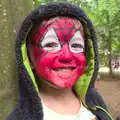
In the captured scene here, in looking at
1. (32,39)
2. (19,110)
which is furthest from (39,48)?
(19,110)

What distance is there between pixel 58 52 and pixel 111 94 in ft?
25.6

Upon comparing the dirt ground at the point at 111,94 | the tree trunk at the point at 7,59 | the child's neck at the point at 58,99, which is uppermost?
the tree trunk at the point at 7,59

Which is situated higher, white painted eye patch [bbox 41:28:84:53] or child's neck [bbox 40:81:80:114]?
white painted eye patch [bbox 41:28:84:53]

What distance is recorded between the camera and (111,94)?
29.2 feet

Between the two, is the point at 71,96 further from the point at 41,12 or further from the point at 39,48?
the point at 41,12

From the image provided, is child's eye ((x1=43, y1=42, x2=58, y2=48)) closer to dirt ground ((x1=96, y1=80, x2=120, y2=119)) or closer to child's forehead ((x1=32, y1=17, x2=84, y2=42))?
child's forehead ((x1=32, y1=17, x2=84, y2=42))

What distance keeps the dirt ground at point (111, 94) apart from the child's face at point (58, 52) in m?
4.59

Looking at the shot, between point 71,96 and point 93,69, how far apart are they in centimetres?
18

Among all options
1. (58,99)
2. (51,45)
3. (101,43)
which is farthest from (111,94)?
(51,45)

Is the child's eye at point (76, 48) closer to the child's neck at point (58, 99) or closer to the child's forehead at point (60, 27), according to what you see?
the child's forehead at point (60, 27)

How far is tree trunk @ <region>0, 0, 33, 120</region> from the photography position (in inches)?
57.4

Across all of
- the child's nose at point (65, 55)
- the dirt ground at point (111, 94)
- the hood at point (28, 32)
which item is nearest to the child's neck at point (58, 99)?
the hood at point (28, 32)

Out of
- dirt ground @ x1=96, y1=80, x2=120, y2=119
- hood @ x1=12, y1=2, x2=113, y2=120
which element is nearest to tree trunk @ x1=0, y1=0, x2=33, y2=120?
hood @ x1=12, y1=2, x2=113, y2=120

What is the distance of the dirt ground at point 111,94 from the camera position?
21.1 feet
